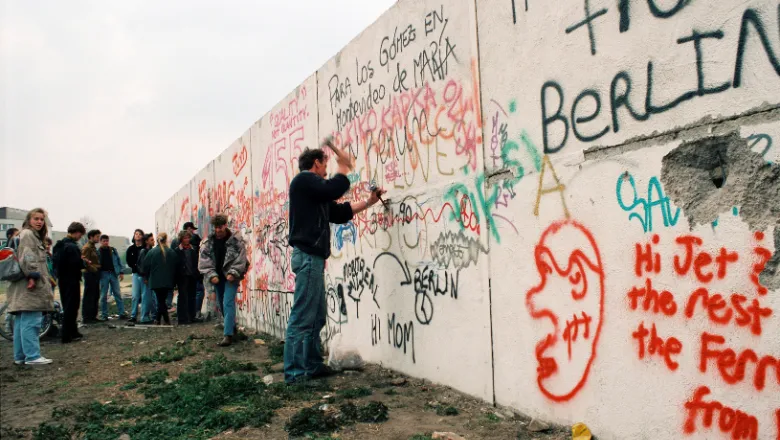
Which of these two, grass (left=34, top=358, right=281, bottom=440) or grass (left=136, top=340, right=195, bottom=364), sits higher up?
grass (left=136, top=340, right=195, bottom=364)

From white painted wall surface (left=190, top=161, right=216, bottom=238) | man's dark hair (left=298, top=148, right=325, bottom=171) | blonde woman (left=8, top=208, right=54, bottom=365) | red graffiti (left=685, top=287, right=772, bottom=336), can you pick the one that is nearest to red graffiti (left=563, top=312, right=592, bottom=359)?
red graffiti (left=685, top=287, right=772, bottom=336)

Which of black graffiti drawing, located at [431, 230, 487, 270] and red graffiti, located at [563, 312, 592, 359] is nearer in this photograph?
red graffiti, located at [563, 312, 592, 359]

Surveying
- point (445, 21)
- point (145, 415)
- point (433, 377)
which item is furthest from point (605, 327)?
point (145, 415)

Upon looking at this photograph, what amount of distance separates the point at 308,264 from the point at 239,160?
5937mm

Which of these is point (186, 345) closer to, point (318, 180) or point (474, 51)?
point (318, 180)

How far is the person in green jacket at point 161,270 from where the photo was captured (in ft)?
33.2

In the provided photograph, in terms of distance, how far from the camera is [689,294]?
8.18 feet

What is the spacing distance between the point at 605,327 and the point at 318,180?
8.71 feet

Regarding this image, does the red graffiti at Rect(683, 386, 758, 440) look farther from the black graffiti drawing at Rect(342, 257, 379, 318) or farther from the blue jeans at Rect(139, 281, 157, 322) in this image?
the blue jeans at Rect(139, 281, 157, 322)

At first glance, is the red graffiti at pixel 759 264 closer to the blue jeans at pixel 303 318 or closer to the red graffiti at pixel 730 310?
the red graffiti at pixel 730 310

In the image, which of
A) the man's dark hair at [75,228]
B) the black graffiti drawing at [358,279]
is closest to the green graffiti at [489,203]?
the black graffiti drawing at [358,279]

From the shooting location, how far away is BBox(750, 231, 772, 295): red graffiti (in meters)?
2.23

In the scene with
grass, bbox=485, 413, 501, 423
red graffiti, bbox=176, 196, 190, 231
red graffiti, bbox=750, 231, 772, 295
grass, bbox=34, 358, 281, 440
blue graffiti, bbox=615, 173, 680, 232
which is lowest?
grass, bbox=34, 358, 281, 440

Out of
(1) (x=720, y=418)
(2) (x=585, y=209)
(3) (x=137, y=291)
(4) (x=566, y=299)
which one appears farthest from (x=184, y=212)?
(1) (x=720, y=418)
